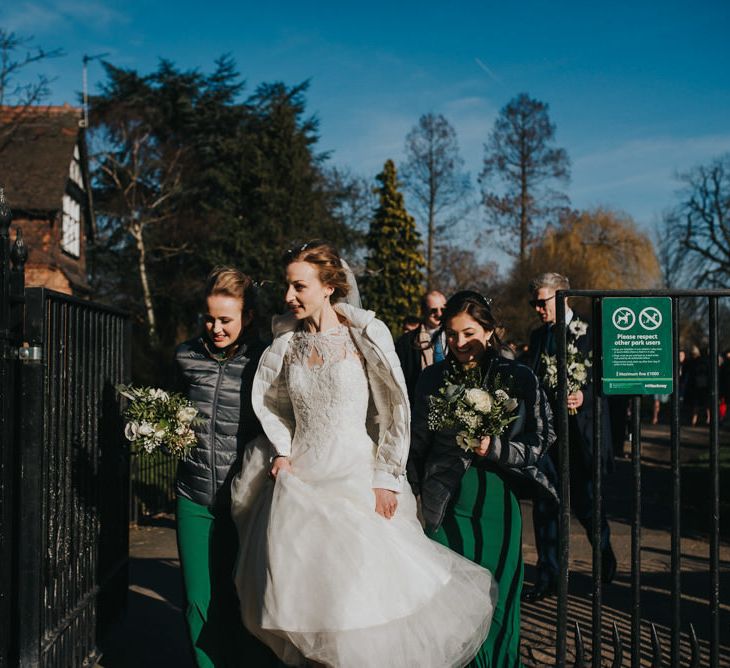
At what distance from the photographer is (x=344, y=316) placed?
4.18 m

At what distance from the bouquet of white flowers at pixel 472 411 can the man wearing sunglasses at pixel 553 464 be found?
6.55 feet

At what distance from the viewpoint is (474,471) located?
13.5ft

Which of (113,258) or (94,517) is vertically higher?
(113,258)

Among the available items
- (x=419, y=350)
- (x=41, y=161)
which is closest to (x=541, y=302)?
(x=419, y=350)

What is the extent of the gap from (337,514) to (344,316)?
3.52ft

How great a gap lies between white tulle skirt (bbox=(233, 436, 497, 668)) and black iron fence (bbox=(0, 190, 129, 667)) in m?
0.93

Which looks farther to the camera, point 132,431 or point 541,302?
point 541,302

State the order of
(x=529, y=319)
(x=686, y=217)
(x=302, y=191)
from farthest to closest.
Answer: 1. (x=686, y=217)
2. (x=302, y=191)
3. (x=529, y=319)

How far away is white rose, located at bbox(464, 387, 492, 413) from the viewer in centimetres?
370

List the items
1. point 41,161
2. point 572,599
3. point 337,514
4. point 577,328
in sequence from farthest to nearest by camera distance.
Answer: point 41,161
point 572,599
point 577,328
point 337,514

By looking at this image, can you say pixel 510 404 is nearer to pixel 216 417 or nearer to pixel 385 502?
pixel 385 502

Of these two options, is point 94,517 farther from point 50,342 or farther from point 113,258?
point 113,258

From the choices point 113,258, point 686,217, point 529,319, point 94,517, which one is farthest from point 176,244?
point 94,517

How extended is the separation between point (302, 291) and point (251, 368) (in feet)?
1.96
